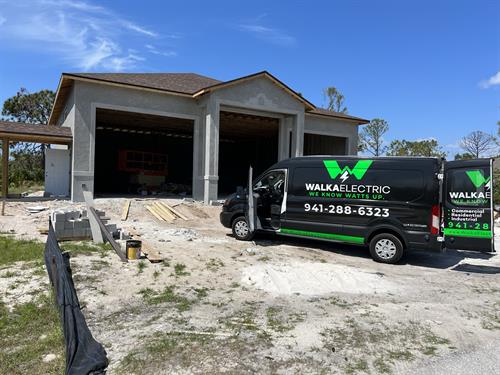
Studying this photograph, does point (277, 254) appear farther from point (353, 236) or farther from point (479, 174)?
point (479, 174)

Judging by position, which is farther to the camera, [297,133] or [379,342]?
[297,133]

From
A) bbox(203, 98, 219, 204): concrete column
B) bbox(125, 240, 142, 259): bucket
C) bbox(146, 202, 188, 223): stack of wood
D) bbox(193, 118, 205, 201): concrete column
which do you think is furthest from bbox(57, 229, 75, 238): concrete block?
bbox(193, 118, 205, 201): concrete column

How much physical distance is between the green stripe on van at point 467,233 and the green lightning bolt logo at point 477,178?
94 cm

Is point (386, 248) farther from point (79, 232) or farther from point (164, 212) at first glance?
point (164, 212)

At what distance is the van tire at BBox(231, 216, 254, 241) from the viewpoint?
11258 millimetres

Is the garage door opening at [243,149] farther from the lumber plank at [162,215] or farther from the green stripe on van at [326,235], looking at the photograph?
the green stripe on van at [326,235]

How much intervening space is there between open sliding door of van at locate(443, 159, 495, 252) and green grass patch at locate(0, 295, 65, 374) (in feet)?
25.1

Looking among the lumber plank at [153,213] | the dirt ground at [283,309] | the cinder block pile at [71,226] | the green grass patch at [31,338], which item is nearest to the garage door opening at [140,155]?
the lumber plank at [153,213]

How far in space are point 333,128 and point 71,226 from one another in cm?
1649

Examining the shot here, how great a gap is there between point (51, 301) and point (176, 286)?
1.86 meters

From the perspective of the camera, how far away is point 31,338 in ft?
15.3

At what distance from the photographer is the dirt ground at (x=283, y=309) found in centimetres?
423

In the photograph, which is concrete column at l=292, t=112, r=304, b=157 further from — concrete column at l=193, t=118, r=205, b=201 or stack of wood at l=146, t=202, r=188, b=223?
stack of wood at l=146, t=202, r=188, b=223

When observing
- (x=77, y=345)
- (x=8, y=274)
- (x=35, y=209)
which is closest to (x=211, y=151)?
(x=35, y=209)
